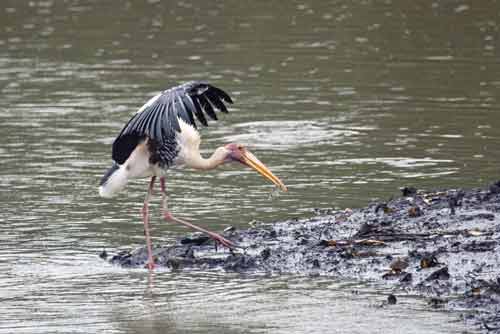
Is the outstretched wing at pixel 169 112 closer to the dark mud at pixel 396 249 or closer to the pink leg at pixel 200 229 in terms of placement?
the pink leg at pixel 200 229

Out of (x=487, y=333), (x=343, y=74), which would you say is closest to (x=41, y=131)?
→ (x=343, y=74)

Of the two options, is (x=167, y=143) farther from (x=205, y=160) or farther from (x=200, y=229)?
(x=200, y=229)

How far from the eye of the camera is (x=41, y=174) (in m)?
12.6

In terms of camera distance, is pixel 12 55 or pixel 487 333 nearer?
pixel 487 333

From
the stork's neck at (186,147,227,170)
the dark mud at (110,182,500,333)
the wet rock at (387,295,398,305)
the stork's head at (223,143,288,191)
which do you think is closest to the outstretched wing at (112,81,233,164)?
the stork's neck at (186,147,227,170)

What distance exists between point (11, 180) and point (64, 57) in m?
7.64

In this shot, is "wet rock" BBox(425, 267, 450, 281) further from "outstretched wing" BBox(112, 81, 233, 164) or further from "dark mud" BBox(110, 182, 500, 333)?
"outstretched wing" BBox(112, 81, 233, 164)

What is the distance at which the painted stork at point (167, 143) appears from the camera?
902 centimetres

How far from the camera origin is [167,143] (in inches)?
388

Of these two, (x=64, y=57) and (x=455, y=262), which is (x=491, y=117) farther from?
(x=64, y=57)

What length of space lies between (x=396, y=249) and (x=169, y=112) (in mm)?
1932

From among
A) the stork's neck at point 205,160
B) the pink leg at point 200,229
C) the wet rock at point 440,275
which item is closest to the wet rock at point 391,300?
the wet rock at point 440,275

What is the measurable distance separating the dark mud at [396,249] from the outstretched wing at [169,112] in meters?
0.91

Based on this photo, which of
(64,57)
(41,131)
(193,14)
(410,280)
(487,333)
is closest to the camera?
(487,333)
